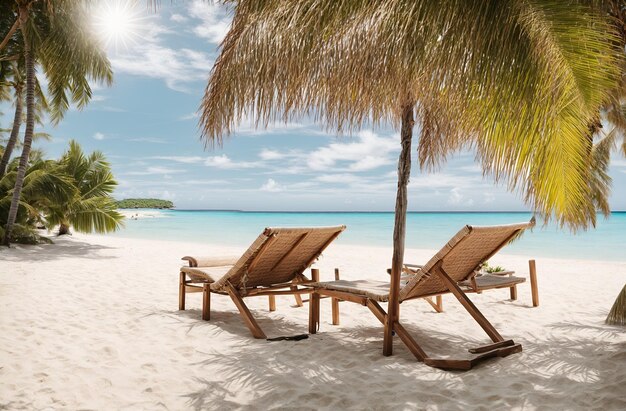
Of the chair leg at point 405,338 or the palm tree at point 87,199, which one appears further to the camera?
the palm tree at point 87,199

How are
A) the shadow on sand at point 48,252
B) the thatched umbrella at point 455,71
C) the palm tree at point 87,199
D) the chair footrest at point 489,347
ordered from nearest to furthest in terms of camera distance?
the thatched umbrella at point 455,71
the chair footrest at point 489,347
the shadow on sand at point 48,252
the palm tree at point 87,199

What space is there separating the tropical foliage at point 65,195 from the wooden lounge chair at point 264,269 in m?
7.54

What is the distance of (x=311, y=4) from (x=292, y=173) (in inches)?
2825

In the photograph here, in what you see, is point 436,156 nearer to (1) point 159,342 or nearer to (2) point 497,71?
(2) point 497,71

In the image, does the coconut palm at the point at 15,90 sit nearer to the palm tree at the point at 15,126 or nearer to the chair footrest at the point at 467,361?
the palm tree at the point at 15,126

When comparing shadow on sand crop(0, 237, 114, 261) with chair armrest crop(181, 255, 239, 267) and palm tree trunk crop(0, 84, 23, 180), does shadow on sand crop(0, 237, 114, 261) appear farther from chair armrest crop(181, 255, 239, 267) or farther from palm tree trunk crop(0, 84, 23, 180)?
chair armrest crop(181, 255, 239, 267)

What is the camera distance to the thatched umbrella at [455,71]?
7.53ft

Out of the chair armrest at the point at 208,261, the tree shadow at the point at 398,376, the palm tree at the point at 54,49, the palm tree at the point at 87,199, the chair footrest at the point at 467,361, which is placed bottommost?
the tree shadow at the point at 398,376

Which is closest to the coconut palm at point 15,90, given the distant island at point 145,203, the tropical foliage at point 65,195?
the tropical foliage at point 65,195

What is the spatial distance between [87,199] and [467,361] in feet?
36.5

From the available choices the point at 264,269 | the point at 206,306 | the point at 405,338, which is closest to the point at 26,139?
the point at 206,306

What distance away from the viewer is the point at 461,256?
340 centimetres

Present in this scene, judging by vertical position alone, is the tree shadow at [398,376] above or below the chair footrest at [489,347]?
below

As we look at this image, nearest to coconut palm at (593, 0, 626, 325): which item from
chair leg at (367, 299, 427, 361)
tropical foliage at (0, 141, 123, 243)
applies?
chair leg at (367, 299, 427, 361)
